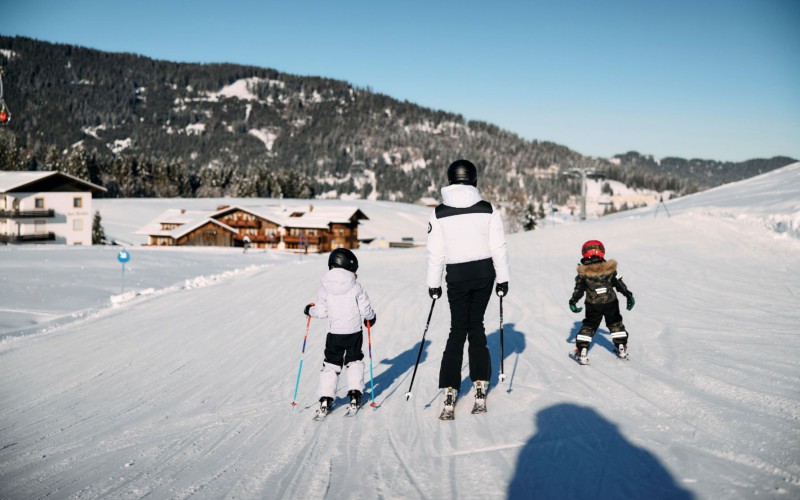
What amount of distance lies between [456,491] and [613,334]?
15.1 feet

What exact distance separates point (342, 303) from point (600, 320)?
3.65 metres

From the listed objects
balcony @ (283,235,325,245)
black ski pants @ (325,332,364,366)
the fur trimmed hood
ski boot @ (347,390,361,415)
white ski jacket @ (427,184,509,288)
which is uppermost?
white ski jacket @ (427,184,509,288)

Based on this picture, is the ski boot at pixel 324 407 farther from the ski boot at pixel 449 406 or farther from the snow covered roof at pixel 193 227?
the snow covered roof at pixel 193 227

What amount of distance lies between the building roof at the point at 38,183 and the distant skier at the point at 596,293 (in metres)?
53.3

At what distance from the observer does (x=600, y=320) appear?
723 centimetres

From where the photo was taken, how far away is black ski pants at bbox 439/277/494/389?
5199 millimetres

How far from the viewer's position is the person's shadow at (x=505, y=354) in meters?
6.36

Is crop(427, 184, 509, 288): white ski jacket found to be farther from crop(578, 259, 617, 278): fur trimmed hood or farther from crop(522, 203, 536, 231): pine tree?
crop(522, 203, 536, 231): pine tree

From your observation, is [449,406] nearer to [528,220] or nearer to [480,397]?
[480,397]

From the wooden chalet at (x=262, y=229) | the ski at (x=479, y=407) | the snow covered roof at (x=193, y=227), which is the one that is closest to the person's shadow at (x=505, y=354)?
the ski at (x=479, y=407)

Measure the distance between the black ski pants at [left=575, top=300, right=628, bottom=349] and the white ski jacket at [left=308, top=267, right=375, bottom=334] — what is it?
3.18 meters

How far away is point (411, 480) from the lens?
145 inches

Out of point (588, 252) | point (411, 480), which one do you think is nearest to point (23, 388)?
point (411, 480)

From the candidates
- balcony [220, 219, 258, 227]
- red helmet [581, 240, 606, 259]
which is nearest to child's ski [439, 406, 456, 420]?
red helmet [581, 240, 606, 259]
